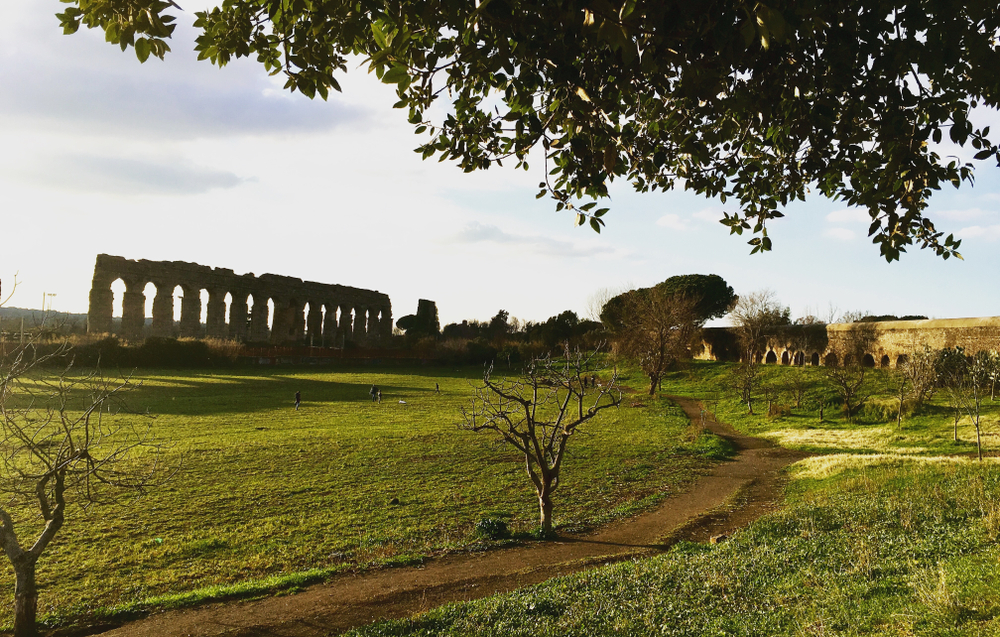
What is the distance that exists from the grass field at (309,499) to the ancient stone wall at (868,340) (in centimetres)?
1555

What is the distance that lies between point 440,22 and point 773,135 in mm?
3389

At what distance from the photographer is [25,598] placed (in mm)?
6824

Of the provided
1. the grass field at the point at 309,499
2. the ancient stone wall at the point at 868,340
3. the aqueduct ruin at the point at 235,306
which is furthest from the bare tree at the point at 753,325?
the aqueduct ruin at the point at 235,306

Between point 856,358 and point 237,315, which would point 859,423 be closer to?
point 856,358

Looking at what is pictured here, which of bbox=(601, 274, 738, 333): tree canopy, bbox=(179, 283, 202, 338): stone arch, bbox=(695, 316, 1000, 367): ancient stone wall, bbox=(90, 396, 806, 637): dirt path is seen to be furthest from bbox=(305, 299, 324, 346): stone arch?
bbox=(90, 396, 806, 637): dirt path

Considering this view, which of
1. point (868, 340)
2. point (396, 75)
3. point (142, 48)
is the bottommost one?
point (868, 340)

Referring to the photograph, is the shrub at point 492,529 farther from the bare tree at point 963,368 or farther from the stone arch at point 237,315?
the stone arch at point 237,315

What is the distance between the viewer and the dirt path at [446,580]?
7.16m

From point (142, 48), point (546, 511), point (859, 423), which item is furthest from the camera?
point (859, 423)

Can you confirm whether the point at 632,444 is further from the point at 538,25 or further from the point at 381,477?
the point at 538,25

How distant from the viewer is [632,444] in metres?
20.8

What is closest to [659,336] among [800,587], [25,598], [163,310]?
[800,587]

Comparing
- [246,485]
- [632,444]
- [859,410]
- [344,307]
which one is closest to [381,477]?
[246,485]

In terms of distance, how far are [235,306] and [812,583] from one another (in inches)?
2124
